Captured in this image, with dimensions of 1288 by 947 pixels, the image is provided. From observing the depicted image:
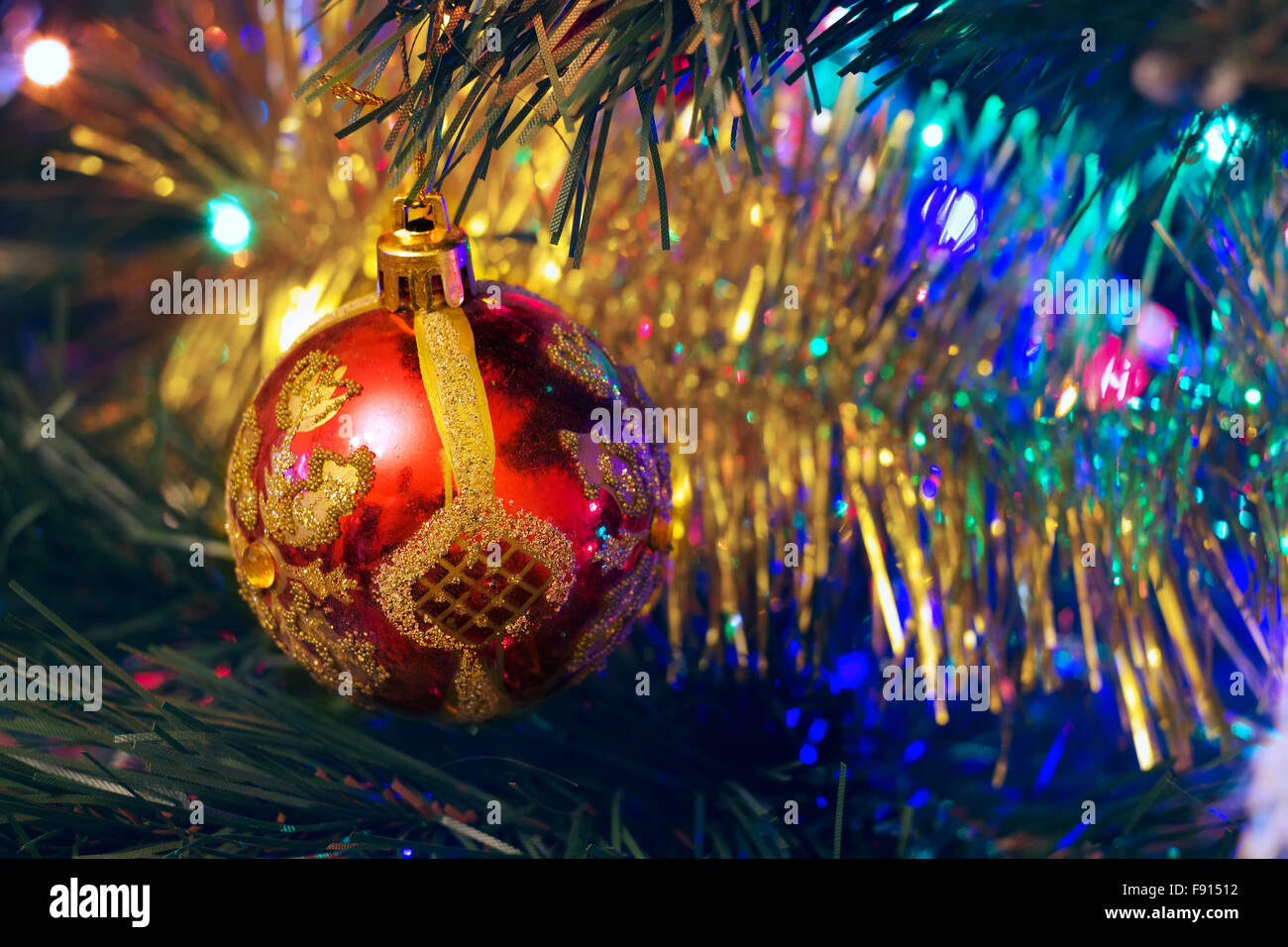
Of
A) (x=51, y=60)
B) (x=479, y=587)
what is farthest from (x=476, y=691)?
(x=51, y=60)

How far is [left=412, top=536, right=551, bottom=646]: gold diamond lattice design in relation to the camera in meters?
0.49

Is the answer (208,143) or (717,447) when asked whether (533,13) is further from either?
(208,143)

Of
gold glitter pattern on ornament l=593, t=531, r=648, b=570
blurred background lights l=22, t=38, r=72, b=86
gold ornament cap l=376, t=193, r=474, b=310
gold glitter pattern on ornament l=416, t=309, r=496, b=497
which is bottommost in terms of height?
gold glitter pattern on ornament l=593, t=531, r=648, b=570

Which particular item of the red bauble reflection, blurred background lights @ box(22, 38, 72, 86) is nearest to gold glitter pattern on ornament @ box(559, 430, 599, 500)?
the red bauble reflection

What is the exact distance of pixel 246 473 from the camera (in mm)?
523

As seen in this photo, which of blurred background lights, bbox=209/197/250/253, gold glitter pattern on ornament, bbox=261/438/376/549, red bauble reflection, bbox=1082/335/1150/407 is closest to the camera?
gold glitter pattern on ornament, bbox=261/438/376/549

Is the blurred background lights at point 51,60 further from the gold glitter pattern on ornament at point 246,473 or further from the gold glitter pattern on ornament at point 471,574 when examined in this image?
the gold glitter pattern on ornament at point 471,574

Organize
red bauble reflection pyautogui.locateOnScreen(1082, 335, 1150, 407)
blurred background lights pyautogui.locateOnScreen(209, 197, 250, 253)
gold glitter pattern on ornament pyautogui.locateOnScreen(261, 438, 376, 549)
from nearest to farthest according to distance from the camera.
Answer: gold glitter pattern on ornament pyautogui.locateOnScreen(261, 438, 376, 549) < red bauble reflection pyautogui.locateOnScreen(1082, 335, 1150, 407) < blurred background lights pyautogui.locateOnScreen(209, 197, 250, 253)

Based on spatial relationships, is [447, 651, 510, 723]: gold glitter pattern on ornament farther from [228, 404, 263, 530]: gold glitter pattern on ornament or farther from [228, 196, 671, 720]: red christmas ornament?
[228, 404, 263, 530]: gold glitter pattern on ornament

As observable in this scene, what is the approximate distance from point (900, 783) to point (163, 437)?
0.50m

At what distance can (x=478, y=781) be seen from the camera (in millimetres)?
593

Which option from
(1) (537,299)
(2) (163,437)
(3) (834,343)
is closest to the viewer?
(1) (537,299)

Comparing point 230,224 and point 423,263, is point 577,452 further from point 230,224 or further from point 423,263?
point 230,224
